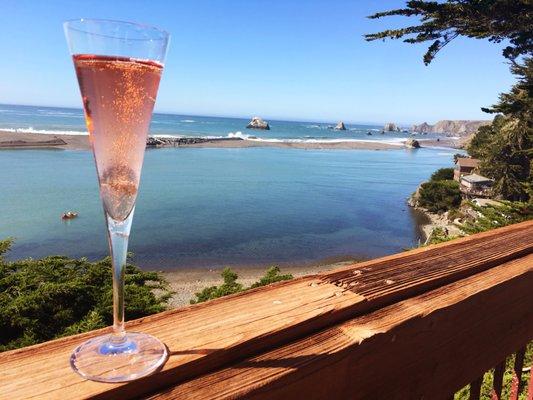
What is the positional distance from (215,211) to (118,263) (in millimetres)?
28871

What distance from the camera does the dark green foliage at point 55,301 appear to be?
5.50 m

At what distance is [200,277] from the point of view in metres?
17.8

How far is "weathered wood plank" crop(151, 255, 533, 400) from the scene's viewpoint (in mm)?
662

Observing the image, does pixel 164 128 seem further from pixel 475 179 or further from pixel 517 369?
pixel 517 369

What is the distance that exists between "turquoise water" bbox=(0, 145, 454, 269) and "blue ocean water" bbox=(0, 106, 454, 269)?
0.07m

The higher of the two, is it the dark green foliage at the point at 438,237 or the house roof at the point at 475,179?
the house roof at the point at 475,179

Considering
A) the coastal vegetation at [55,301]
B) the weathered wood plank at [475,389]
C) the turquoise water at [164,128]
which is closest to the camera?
the weathered wood plank at [475,389]

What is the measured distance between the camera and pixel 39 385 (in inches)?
23.0

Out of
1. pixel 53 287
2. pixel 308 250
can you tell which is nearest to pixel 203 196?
pixel 308 250

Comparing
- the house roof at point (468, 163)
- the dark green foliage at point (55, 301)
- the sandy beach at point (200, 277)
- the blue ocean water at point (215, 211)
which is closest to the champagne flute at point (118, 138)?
the dark green foliage at point (55, 301)

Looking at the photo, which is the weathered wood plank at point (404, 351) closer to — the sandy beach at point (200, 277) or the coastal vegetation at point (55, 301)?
the coastal vegetation at point (55, 301)

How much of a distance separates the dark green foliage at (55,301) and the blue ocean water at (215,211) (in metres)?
11.5

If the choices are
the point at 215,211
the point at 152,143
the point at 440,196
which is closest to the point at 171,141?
the point at 152,143

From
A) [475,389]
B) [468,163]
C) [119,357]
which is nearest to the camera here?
[119,357]
